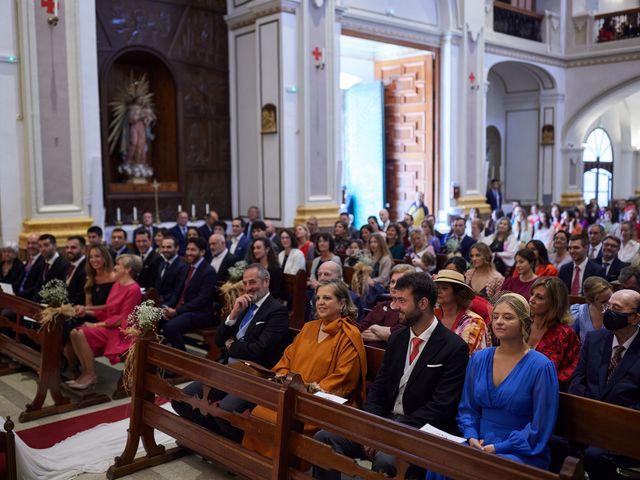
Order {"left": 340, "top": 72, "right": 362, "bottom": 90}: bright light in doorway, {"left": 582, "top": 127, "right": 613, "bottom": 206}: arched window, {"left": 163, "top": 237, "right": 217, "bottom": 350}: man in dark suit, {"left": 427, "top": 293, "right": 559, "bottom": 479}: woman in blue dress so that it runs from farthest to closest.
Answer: {"left": 582, "top": 127, "right": 613, "bottom": 206}: arched window → {"left": 340, "top": 72, "right": 362, "bottom": 90}: bright light in doorway → {"left": 163, "top": 237, "right": 217, "bottom": 350}: man in dark suit → {"left": 427, "top": 293, "right": 559, "bottom": 479}: woman in blue dress

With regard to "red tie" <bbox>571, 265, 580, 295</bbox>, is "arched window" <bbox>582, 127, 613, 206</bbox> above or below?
above

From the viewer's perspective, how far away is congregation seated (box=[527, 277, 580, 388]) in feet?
12.6

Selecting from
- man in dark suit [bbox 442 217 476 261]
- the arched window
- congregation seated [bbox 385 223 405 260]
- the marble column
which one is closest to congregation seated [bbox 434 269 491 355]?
congregation seated [bbox 385 223 405 260]

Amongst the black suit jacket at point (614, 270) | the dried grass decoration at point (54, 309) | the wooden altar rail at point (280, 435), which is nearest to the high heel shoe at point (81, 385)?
the dried grass decoration at point (54, 309)

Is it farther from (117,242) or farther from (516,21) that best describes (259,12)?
(516,21)

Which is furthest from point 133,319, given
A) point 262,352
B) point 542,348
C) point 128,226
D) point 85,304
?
point 128,226

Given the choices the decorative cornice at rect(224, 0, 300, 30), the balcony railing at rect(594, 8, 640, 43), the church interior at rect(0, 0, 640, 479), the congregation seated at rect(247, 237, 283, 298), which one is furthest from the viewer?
the balcony railing at rect(594, 8, 640, 43)

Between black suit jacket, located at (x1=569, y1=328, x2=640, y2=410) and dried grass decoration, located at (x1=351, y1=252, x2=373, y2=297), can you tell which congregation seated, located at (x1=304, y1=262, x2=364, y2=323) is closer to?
dried grass decoration, located at (x1=351, y1=252, x2=373, y2=297)

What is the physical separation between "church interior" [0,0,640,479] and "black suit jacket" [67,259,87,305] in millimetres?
614

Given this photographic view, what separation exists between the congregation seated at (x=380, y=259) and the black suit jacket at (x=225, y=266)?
1526 millimetres

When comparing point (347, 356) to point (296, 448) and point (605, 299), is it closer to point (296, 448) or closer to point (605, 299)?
point (296, 448)

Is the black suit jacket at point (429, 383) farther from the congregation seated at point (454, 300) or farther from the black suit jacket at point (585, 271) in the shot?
the black suit jacket at point (585, 271)

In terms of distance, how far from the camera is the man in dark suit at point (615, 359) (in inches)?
132

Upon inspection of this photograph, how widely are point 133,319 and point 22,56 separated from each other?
215 inches
